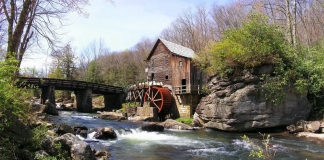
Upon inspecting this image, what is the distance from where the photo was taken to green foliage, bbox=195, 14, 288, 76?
1511cm

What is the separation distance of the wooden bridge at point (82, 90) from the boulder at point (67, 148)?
68.3 feet

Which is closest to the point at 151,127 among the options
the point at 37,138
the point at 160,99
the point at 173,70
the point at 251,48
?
the point at 251,48

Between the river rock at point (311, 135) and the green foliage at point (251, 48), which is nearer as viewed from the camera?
the river rock at point (311, 135)

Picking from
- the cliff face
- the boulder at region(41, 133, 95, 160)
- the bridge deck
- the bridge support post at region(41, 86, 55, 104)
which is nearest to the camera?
the boulder at region(41, 133, 95, 160)

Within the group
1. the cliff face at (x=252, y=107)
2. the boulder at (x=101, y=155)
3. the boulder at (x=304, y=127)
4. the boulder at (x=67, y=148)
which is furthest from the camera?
the cliff face at (x=252, y=107)

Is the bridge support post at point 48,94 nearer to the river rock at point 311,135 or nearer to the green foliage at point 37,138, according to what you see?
the green foliage at point 37,138

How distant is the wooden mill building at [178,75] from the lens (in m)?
22.0

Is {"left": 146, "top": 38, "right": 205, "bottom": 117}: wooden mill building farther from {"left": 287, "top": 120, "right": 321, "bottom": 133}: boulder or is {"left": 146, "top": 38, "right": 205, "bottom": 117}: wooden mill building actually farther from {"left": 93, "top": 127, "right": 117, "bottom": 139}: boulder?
{"left": 93, "top": 127, "right": 117, "bottom": 139}: boulder

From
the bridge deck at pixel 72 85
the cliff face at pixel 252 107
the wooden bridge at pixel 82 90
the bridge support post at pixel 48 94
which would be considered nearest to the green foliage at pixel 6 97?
the cliff face at pixel 252 107

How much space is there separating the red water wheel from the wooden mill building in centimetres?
63

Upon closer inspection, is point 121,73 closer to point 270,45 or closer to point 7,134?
point 270,45

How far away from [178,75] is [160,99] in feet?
9.89

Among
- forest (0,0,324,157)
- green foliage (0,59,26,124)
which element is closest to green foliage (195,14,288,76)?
forest (0,0,324,157)

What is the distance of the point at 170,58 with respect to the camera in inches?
1005
